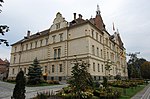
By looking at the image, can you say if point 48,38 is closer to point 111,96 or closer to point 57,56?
point 57,56

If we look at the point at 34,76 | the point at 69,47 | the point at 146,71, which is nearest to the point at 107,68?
the point at 34,76

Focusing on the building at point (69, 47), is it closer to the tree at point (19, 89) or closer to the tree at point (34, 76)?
the tree at point (34, 76)

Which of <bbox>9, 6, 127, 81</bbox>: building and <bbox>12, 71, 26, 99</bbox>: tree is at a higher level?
<bbox>9, 6, 127, 81</bbox>: building

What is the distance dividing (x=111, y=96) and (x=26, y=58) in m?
39.2

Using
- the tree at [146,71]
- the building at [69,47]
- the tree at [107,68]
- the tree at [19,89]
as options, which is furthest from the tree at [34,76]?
the tree at [146,71]

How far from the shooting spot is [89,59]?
3288 cm

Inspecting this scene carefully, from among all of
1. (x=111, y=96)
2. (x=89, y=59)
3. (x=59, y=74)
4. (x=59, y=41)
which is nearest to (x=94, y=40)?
(x=89, y=59)

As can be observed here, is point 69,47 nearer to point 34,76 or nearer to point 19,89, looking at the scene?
point 34,76

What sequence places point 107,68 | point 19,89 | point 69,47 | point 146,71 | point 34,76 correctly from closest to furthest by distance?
point 19,89 < point 107,68 < point 34,76 < point 69,47 < point 146,71

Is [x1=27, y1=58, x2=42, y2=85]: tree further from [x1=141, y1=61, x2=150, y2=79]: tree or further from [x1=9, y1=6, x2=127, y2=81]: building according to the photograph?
[x1=141, y1=61, x2=150, y2=79]: tree

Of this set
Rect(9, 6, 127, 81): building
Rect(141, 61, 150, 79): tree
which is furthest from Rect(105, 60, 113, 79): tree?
Rect(141, 61, 150, 79): tree

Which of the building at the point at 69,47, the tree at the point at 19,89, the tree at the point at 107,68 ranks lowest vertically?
the tree at the point at 19,89

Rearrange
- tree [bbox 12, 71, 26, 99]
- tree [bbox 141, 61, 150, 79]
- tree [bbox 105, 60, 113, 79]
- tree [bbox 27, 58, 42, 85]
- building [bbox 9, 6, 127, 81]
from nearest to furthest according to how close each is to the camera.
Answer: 1. tree [bbox 12, 71, 26, 99]
2. tree [bbox 105, 60, 113, 79]
3. tree [bbox 27, 58, 42, 85]
4. building [bbox 9, 6, 127, 81]
5. tree [bbox 141, 61, 150, 79]

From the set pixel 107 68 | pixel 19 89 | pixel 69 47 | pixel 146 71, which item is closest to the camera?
pixel 19 89
